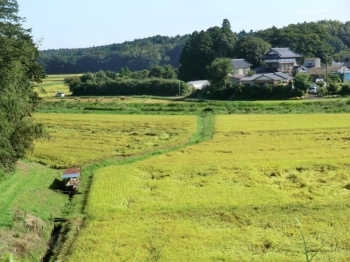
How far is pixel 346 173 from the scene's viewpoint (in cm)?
2100

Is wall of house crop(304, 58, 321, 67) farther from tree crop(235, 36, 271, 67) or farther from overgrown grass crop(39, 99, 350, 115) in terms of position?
overgrown grass crop(39, 99, 350, 115)

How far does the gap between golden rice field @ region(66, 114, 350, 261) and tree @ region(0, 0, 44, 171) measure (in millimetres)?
3587

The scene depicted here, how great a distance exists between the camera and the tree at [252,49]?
74750 millimetres

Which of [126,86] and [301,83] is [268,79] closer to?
[301,83]

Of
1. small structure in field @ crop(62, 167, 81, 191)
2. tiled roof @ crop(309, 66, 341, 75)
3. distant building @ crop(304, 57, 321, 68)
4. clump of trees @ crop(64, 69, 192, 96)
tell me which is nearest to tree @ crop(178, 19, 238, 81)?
clump of trees @ crop(64, 69, 192, 96)

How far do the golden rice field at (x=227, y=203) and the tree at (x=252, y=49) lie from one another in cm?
4691

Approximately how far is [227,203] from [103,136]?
16.3 metres

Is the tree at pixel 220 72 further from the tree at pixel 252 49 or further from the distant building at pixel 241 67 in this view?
the tree at pixel 252 49

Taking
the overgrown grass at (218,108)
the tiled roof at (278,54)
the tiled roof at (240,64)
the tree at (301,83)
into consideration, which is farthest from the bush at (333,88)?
the tiled roof at (240,64)

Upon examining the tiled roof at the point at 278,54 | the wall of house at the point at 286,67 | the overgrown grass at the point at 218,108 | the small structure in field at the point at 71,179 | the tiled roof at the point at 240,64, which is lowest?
the overgrown grass at the point at 218,108

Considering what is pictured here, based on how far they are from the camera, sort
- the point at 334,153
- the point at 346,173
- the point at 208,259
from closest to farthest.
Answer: the point at 208,259
the point at 346,173
the point at 334,153

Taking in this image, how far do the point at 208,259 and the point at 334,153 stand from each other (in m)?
14.1

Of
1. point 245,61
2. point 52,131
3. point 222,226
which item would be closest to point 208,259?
point 222,226

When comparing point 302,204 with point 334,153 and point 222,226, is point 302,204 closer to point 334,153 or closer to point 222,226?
point 222,226
